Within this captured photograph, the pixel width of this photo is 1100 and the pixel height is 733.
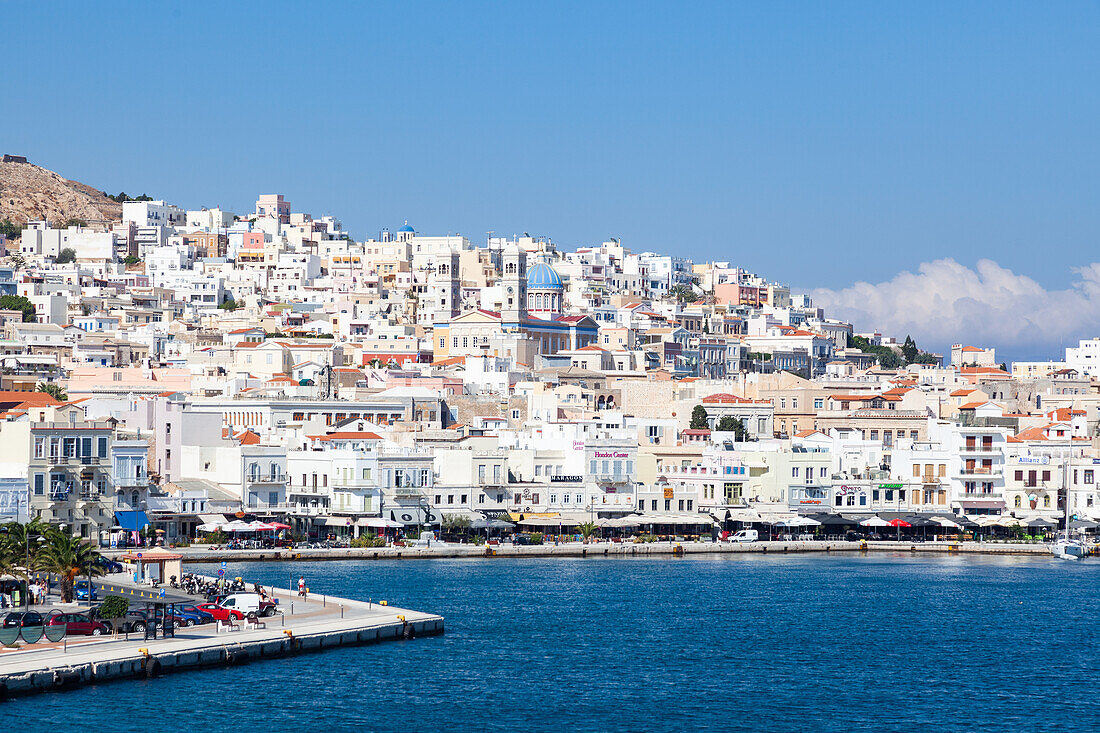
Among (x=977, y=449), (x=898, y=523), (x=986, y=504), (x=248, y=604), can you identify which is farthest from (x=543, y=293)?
(x=248, y=604)

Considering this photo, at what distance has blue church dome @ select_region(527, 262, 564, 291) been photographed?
163 m

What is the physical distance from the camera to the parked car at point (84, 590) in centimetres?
5318

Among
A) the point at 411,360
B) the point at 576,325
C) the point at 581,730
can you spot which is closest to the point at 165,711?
the point at 581,730

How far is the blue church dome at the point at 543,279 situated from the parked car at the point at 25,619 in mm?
116514

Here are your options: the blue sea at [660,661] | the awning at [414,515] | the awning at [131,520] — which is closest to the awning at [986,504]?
the blue sea at [660,661]

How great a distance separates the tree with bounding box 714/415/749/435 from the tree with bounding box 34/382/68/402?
3676 cm

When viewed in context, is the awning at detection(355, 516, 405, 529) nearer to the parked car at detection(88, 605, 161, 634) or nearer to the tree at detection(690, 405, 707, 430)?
the tree at detection(690, 405, 707, 430)

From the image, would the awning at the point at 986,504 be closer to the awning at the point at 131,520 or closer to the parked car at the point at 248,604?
the awning at the point at 131,520

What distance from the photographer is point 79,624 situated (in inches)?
1863

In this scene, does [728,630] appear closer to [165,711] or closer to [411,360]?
[165,711]

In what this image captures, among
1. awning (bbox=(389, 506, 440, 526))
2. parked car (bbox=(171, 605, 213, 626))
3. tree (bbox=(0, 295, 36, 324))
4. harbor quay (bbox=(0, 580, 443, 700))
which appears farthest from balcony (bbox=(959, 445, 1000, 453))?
tree (bbox=(0, 295, 36, 324))

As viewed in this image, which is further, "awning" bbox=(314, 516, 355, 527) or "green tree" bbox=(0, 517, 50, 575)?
"awning" bbox=(314, 516, 355, 527)

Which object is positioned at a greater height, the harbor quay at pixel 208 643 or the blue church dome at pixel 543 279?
the blue church dome at pixel 543 279

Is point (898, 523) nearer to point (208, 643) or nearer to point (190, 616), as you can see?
point (190, 616)
